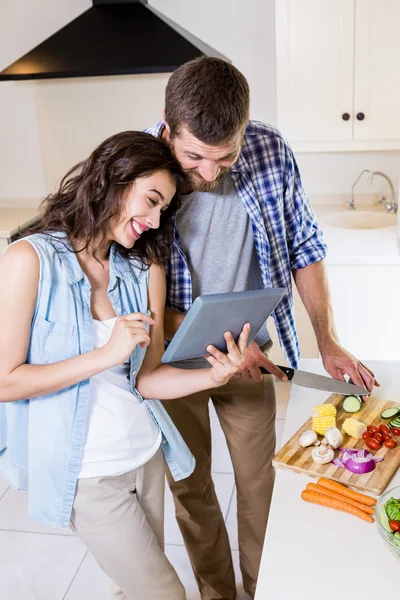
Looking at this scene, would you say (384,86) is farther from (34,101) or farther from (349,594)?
(349,594)

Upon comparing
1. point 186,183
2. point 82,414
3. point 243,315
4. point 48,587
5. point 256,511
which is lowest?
point 48,587

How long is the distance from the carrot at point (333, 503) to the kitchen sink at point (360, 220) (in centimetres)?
217

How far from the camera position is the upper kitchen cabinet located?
2.96m

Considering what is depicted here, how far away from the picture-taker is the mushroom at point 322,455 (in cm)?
144

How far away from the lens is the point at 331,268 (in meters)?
2.98

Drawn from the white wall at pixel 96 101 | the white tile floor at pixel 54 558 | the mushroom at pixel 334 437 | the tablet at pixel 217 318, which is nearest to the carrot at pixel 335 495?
the mushroom at pixel 334 437

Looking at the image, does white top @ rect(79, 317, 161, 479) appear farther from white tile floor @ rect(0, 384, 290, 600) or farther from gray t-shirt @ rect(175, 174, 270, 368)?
white tile floor @ rect(0, 384, 290, 600)

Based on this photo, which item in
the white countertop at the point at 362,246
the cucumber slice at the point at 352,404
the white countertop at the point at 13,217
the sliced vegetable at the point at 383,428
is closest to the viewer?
the sliced vegetable at the point at 383,428

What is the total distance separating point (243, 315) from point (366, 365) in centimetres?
61

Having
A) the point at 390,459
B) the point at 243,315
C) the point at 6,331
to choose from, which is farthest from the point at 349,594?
the point at 6,331

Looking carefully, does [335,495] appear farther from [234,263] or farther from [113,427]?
[234,263]

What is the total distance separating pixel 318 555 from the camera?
1.22m

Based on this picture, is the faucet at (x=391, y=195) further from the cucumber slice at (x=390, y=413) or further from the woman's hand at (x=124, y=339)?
the woman's hand at (x=124, y=339)

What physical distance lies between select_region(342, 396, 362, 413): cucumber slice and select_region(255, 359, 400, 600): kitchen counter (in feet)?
0.73
